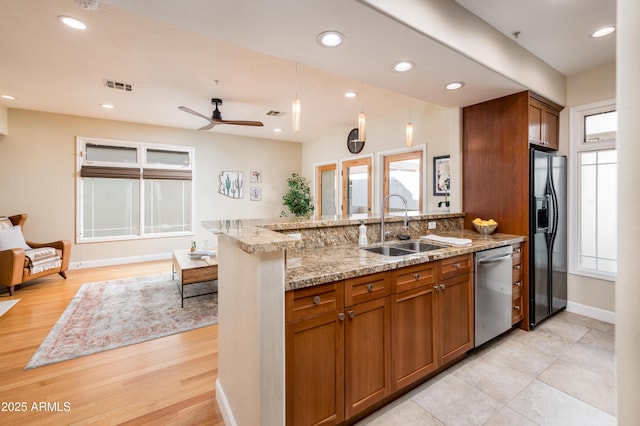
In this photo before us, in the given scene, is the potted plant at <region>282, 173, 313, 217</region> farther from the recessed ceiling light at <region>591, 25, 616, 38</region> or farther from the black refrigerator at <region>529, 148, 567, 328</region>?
the recessed ceiling light at <region>591, 25, 616, 38</region>

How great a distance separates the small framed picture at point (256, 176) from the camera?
7.18m

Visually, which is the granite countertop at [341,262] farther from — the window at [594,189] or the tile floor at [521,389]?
the window at [594,189]

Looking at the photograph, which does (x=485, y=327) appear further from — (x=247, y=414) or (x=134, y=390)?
(x=134, y=390)

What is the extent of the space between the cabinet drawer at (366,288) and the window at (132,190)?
568 cm

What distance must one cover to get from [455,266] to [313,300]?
51.3 inches

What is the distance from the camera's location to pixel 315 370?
4.87 feet

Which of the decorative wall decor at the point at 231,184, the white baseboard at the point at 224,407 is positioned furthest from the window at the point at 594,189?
the decorative wall decor at the point at 231,184

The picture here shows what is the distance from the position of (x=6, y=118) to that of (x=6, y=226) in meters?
1.87

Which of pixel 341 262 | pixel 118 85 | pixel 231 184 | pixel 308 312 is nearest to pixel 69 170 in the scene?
pixel 118 85

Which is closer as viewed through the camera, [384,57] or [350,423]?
[350,423]

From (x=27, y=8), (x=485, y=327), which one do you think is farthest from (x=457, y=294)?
(x=27, y=8)

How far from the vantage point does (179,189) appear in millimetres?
6344

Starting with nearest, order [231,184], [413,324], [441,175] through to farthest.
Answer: [413,324], [441,175], [231,184]

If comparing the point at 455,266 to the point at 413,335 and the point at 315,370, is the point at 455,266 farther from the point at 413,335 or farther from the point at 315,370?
the point at 315,370
